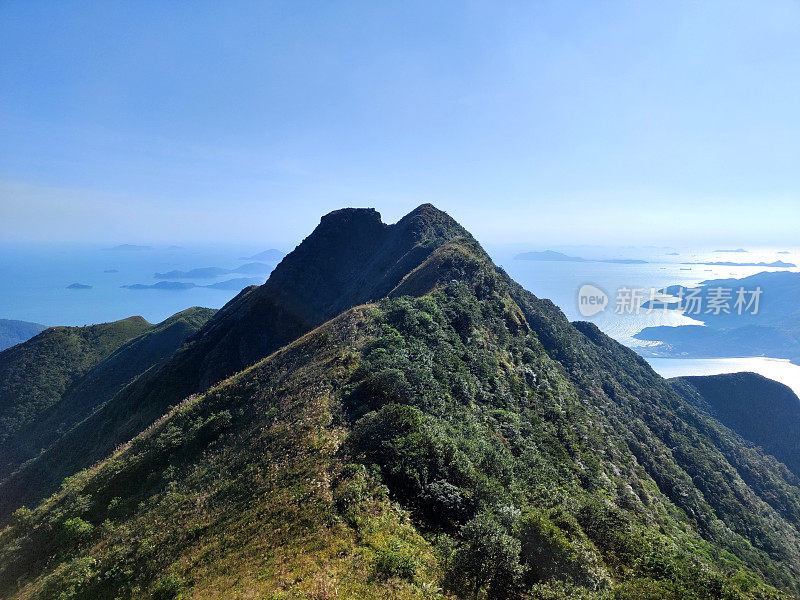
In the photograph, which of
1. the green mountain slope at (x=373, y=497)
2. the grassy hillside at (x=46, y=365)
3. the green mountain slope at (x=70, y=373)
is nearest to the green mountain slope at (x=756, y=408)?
the green mountain slope at (x=373, y=497)

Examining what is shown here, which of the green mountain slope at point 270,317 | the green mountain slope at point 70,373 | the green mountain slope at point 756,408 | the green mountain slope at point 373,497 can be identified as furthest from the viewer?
the green mountain slope at point 756,408

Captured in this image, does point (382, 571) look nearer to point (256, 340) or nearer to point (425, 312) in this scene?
point (425, 312)

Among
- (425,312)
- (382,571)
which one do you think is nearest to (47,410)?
(425,312)

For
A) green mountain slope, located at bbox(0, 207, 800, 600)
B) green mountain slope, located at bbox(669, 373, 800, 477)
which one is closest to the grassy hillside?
green mountain slope, located at bbox(0, 207, 800, 600)

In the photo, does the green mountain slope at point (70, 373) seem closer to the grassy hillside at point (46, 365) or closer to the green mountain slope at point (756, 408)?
the grassy hillside at point (46, 365)

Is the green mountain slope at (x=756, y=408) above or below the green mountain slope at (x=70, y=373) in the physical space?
below

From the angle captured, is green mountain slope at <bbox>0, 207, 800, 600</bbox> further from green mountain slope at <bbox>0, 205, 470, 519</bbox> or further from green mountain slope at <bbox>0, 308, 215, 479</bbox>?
green mountain slope at <bbox>0, 308, 215, 479</bbox>
